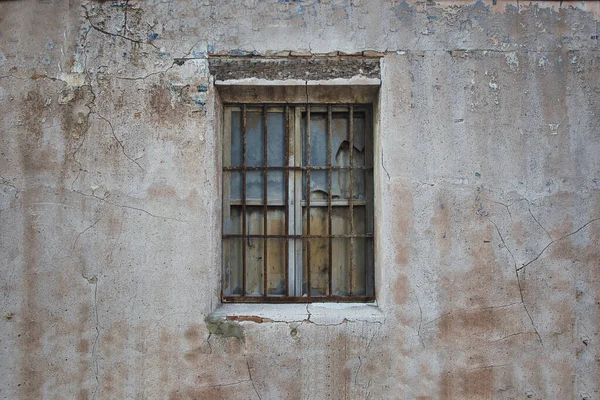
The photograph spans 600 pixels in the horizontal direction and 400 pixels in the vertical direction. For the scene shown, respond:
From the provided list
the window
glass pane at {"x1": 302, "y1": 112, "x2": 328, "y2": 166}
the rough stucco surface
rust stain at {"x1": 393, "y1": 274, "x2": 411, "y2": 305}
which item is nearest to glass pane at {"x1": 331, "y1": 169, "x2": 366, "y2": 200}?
the window

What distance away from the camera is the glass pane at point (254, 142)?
10.4 ft

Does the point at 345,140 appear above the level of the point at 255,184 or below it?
above

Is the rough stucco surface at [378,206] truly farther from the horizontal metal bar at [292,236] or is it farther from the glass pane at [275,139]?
the glass pane at [275,139]

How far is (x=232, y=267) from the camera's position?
3.16 metres

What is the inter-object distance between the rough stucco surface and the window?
8.9 inches

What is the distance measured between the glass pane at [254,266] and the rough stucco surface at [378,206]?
282 millimetres

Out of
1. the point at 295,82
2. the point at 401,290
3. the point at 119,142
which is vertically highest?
the point at 295,82

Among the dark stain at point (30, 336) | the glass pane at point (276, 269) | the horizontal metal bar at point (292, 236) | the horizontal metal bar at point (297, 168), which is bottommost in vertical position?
the dark stain at point (30, 336)

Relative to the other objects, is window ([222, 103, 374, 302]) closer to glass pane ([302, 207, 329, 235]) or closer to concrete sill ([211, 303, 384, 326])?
glass pane ([302, 207, 329, 235])

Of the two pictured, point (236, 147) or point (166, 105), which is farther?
point (236, 147)

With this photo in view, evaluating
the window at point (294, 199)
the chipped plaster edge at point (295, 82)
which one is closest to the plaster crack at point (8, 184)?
the window at point (294, 199)

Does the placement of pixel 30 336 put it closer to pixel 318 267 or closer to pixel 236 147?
pixel 236 147

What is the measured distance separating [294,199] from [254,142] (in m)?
0.47

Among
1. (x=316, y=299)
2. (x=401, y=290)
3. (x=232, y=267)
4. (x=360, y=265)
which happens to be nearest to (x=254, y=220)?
(x=232, y=267)
